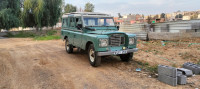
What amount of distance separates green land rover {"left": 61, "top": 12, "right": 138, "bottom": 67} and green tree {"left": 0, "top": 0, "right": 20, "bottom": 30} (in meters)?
18.7

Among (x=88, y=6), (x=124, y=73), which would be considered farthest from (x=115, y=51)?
(x=88, y=6)

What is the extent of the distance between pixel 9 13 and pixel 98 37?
2308cm

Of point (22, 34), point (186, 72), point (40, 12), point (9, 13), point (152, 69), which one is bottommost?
point (152, 69)

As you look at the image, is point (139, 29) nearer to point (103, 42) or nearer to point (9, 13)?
point (103, 42)

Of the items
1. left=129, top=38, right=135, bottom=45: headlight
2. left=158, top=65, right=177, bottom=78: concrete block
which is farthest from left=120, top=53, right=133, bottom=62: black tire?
left=158, top=65, right=177, bottom=78: concrete block

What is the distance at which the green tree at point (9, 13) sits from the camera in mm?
23281

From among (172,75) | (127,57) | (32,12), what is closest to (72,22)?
(127,57)

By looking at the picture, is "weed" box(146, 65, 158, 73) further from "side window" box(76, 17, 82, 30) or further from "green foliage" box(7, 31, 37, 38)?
"green foliage" box(7, 31, 37, 38)

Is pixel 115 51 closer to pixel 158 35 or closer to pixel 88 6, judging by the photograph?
pixel 158 35

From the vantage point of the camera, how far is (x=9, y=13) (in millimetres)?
24203

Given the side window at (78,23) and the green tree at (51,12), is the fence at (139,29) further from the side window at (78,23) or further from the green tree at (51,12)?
the green tree at (51,12)

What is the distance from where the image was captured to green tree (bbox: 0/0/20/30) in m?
23.3

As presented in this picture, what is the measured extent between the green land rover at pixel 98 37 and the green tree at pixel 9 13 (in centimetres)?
1870

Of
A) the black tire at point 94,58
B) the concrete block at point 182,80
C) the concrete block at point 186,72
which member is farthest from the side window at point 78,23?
the concrete block at point 182,80
